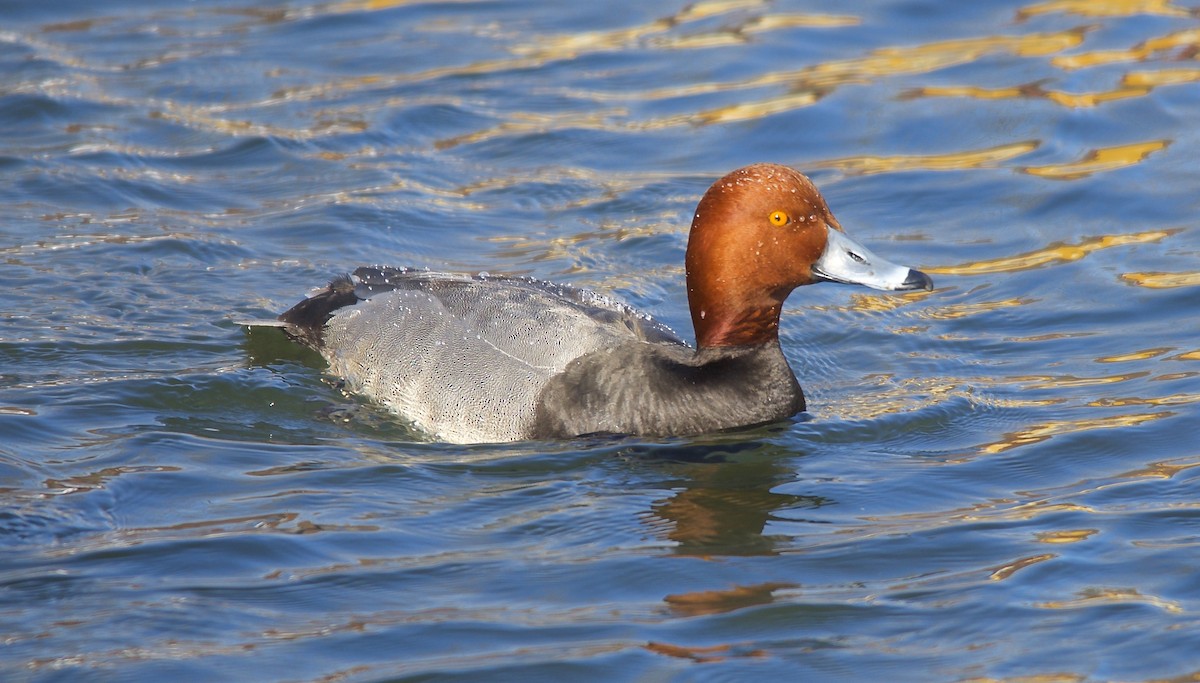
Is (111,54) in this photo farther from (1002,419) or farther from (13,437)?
(1002,419)

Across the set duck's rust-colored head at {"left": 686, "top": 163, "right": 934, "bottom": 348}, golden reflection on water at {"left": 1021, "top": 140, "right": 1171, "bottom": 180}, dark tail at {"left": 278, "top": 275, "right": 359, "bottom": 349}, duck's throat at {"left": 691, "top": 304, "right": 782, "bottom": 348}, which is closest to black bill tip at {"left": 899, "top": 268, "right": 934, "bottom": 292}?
duck's rust-colored head at {"left": 686, "top": 163, "right": 934, "bottom": 348}

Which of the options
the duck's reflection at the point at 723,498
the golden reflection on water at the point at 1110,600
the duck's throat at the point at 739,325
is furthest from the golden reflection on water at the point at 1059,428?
the golden reflection on water at the point at 1110,600

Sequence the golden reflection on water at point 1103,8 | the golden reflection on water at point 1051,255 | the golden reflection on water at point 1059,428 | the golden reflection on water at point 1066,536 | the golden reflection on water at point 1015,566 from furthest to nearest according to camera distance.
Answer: the golden reflection on water at point 1103,8
the golden reflection on water at point 1051,255
the golden reflection on water at point 1059,428
the golden reflection on water at point 1066,536
the golden reflection on water at point 1015,566

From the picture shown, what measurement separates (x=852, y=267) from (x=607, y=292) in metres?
2.48

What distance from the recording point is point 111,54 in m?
12.4

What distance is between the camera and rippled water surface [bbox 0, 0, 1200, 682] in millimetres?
4895

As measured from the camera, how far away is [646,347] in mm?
6609

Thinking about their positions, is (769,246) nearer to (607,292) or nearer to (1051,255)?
(607,292)

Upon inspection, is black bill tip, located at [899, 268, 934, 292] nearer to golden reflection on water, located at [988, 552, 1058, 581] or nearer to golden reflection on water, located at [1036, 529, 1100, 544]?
golden reflection on water, located at [1036, 529, 1100, 544]

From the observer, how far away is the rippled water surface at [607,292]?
4.89 meters

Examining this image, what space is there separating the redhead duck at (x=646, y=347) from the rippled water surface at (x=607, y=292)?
0.15 meters

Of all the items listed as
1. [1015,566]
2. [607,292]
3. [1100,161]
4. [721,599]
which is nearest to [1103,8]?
[1100,161]

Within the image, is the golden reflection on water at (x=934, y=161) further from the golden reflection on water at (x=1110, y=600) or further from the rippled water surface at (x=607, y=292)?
the golden reflection on water at (x=1110, y=600)

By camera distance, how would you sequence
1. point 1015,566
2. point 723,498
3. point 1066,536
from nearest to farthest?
point 1015,566
point 1066,536
point 723,498
